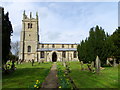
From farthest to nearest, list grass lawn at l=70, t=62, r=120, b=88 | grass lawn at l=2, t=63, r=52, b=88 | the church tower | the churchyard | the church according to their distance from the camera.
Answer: the church tower
the church
grass lawn at l=2, t=63, r=52, b=88
grass lawn at l=70, t=62, r=120, b=88
the churchyard

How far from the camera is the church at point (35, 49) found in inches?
2009

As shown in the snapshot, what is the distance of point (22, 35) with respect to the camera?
51.8m

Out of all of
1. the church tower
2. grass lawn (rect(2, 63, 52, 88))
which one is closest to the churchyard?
grass lawn (rect(2, 63, 52, 88))

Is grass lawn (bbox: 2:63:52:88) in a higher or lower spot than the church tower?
lower

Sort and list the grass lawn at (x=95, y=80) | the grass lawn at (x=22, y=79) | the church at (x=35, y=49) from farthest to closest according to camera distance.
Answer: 1. the church at (x=35, y=49)
2. the grass lawn at (x=22, y=79)
3. the grass lawn at (x=95, y=80)

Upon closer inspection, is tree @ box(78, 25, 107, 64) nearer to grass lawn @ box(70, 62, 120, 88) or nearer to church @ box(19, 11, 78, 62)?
grass lawn @ box(70, 62, 120, 88)

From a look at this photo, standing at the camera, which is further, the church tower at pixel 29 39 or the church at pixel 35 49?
the church tower at pixel 29 39

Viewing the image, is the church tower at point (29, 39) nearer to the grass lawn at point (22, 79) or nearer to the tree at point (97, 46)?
the tree at point (97, 46)

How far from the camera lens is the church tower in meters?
51.3

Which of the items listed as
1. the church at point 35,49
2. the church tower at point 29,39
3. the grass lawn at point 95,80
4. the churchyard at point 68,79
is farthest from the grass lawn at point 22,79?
the church tower at point 29,39

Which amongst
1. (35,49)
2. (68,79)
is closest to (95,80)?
(68,79)

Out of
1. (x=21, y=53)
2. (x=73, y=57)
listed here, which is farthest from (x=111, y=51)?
(x=21, y=53)

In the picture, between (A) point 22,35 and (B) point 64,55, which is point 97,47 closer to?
(B) point 64,55

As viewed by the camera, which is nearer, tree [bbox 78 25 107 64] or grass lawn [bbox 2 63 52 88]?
grass lawn [bbox 2 63 52 88]
